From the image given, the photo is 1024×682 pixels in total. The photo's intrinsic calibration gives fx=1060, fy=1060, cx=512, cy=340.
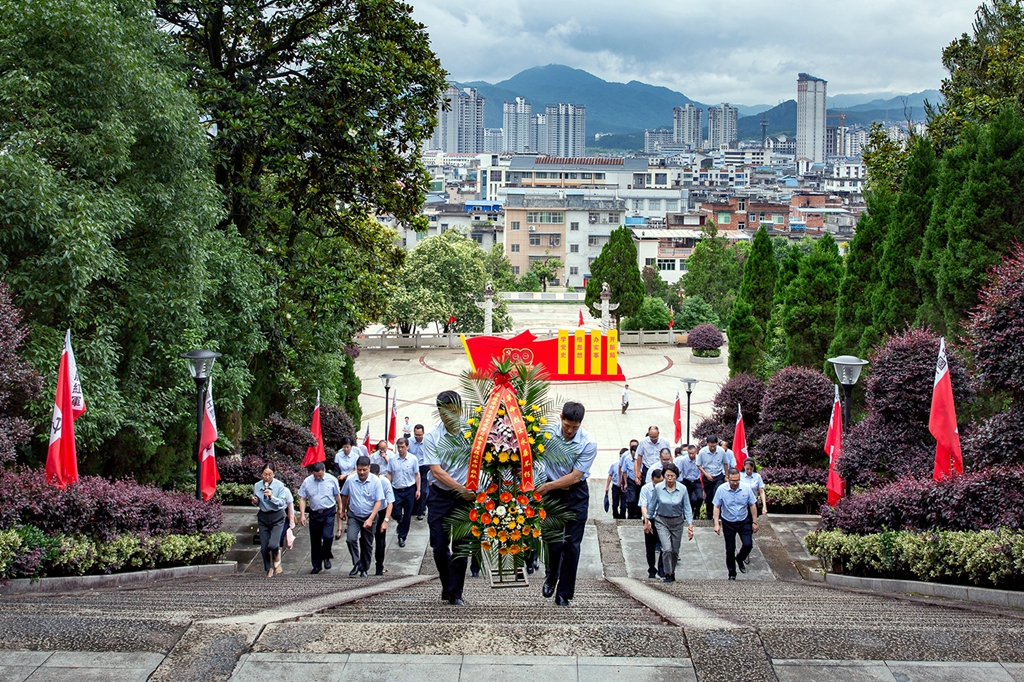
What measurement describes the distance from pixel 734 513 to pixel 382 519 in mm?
3621

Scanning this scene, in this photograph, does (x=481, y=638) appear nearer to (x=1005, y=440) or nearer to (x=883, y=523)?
(x=883, y=523)

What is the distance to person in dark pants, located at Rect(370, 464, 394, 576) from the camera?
→ 10773mm

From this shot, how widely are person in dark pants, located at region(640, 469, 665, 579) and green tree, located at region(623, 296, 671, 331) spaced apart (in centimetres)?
3785

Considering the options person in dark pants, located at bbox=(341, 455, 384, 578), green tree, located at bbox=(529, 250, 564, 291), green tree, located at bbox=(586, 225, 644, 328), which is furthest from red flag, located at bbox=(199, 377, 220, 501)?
green tree, located at bbox=(529, 250, 564, 291)

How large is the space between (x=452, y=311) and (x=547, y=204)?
45.4m

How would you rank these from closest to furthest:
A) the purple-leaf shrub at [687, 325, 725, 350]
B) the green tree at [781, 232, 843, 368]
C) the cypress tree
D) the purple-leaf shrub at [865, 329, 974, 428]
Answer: the purple-leaf shrub at [865, 329, 974, 428]
the cypress tree
the green tree at [781, 232, 843, 368]
the purple-leaf shrub at [687, 325, 725, 350]

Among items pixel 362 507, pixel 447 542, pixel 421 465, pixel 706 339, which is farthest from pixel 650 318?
pixel 447 542

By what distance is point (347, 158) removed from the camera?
55.2 ft

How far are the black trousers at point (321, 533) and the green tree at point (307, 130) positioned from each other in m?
5.04

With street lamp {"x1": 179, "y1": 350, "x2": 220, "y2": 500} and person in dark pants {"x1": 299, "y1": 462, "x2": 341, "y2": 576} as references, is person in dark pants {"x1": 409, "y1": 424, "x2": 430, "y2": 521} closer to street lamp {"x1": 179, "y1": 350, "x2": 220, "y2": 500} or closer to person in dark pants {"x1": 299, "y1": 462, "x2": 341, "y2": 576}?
person in dark pants {"x1": 299, "y1": 462, "x2": 341, "y2": 576}

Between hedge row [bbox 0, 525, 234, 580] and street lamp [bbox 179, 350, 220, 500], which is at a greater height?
street lamp [bbox 179, 350, 220, 500]

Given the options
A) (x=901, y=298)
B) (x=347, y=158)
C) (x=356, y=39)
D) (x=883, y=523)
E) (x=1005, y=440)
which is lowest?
(x=883, y=523)

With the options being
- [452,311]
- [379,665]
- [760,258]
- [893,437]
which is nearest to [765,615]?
[379,665]

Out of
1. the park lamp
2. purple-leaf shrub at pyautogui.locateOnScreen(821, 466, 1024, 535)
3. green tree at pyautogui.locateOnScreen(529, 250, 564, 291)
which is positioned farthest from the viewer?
green tree at pyautogui.locateOnScreen(529, 250, 564, 291)
